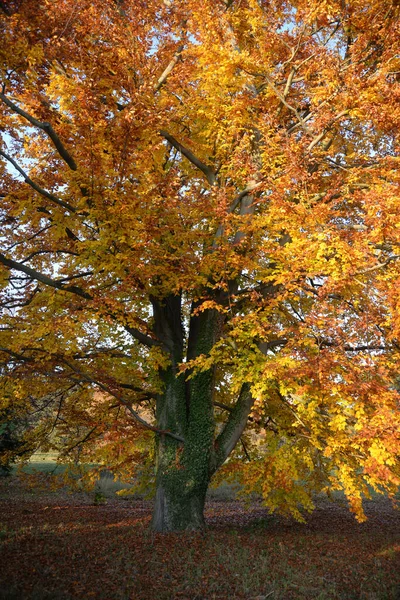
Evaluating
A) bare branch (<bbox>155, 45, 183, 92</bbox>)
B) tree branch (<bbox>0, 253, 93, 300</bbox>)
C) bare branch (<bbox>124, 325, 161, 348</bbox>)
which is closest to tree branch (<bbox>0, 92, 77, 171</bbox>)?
tree branch (<bbox>0, 253, 93, 300</bbox>)

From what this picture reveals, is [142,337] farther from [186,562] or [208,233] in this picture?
[186,562]

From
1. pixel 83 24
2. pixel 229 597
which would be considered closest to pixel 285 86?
pixel 83 24

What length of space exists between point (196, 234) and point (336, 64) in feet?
15.4

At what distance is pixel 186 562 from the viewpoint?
823 centimetres

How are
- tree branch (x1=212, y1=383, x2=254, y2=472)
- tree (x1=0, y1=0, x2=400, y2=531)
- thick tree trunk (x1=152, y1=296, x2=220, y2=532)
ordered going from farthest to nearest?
tree branch (x1=212, y1=383, x2=254, y2=472), thick tree trunk (x1=152, y1=296, x2=220, y2=532), tree (x1=0, y1=0, x2=400, y2=531)

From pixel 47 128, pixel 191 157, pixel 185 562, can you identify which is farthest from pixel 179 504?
pixel 191 157

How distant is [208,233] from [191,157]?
2576 mm

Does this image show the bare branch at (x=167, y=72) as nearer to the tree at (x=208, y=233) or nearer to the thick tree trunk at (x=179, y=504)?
the tree at (x=208, y=233)

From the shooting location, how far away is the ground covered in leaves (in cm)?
656

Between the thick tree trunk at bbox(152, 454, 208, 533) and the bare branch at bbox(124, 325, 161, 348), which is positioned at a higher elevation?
the bare branch at bbox(124, 325, 161, 348)

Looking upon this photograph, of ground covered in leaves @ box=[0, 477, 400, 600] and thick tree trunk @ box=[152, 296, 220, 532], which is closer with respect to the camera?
ground covered in leaves @ box=[0, 477, 400, 600]

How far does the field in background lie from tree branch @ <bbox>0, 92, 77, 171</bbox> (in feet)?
22.8

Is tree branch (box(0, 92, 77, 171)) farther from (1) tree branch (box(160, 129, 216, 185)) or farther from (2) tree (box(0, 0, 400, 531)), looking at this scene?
(1) tree branch (box(160, 129, 216, 185))

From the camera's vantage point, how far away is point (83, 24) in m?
11.0
